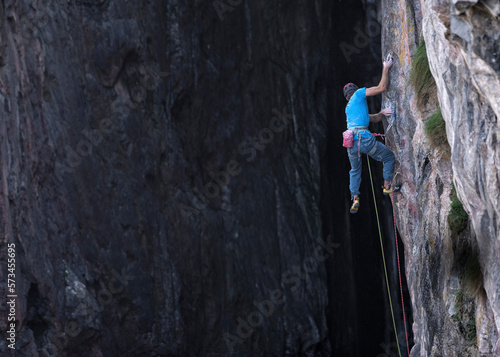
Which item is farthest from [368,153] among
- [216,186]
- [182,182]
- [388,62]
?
[216,186]

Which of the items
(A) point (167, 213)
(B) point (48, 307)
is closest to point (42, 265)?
(B) point (48, 307)

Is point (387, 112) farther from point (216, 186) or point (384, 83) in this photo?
point (216, 186)

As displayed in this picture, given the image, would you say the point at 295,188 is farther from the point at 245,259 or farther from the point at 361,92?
the point at 361,92

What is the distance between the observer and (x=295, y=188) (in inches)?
760

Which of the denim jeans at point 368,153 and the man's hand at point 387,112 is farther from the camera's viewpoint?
the man's hand at point 387,112

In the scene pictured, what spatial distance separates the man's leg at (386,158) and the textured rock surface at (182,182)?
5.69 meters

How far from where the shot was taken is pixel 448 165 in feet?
34.5

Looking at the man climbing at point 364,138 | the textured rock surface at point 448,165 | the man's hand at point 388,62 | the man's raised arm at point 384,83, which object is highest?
the man's hand at point 388,62

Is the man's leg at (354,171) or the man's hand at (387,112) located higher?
the man's hand at (387,112)

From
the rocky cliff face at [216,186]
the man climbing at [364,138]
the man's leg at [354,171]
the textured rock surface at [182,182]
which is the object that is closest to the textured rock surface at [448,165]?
the rocky cliff face at [216,186]

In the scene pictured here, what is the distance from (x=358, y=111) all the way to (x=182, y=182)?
18.5 ft

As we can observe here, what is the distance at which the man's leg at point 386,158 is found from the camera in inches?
506

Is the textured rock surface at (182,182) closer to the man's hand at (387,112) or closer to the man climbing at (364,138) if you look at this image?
the man climbing at (364,138)

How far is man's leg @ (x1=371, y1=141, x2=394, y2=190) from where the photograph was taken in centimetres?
1284
